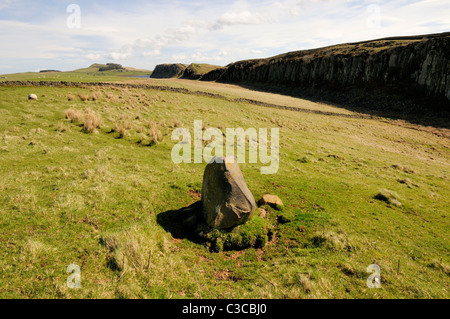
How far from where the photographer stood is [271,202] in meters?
13.0

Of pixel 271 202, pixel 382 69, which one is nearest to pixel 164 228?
pixel 271 202

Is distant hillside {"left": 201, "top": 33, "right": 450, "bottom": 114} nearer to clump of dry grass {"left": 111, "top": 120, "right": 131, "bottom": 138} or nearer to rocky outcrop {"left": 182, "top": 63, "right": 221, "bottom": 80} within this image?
rocky outcrop {"left": 182, "top": 63, "right": 221, "bottom": 80}

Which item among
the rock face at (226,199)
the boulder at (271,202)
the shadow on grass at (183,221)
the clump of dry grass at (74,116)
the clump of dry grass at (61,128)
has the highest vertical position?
the clump of dry grass at (74,116)

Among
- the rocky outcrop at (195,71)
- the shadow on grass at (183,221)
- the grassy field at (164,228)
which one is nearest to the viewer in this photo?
the grassy field at (164,228)

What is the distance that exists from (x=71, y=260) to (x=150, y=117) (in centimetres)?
2241

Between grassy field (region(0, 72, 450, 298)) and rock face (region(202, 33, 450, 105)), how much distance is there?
160ft

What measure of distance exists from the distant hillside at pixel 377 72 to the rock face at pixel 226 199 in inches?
2625

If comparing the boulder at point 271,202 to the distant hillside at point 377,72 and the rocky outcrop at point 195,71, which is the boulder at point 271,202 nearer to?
the distant hillside at point 377,72

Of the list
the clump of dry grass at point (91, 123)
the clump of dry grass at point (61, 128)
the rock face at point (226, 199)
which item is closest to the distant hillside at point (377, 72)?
the rock face at point (226, 199)

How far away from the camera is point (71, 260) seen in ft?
24.0

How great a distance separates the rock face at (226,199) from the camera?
1001 cm

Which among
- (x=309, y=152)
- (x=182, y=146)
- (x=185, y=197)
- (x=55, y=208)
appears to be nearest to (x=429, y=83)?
(x=309, y=152)

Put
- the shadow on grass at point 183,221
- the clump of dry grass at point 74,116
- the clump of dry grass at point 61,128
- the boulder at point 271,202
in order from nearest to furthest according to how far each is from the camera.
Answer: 1. the shadow on grass at point 183,221
2. the boulder at point 271,202
3. the clump of dry grass at point 61,128
4. the clump of dry grass at point 74,116
